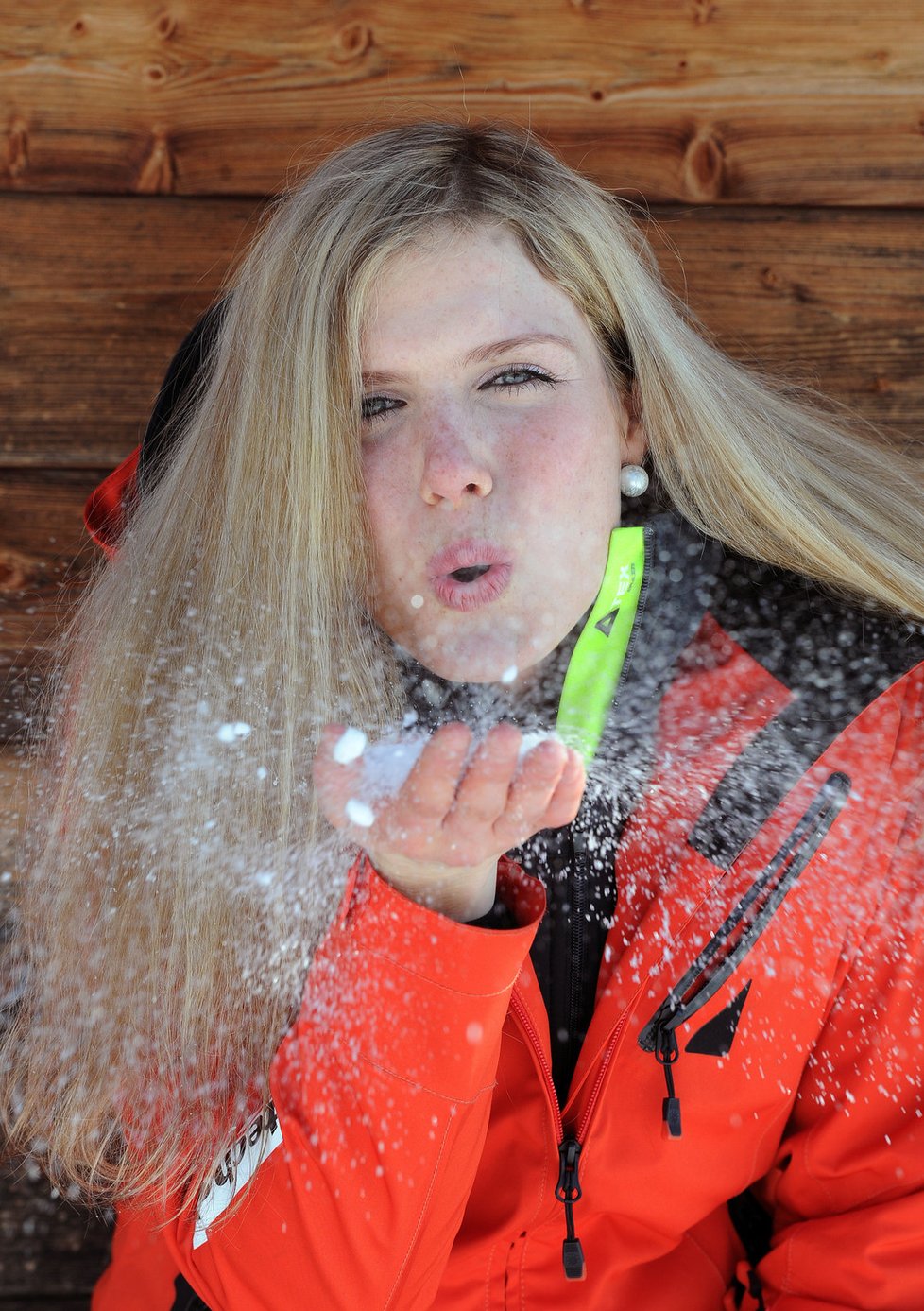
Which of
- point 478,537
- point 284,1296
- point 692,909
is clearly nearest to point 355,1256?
point 284,1296

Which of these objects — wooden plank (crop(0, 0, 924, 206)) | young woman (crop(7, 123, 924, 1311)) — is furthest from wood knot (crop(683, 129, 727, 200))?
young woman (crop(7, 123, 924, 1311))

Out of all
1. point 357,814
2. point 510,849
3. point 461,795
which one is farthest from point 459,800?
point 510,849

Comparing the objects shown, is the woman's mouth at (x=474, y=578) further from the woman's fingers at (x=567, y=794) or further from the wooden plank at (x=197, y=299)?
the wooden plank at (x=197, y=299)

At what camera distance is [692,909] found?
1211mm

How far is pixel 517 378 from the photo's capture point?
1.19 meters

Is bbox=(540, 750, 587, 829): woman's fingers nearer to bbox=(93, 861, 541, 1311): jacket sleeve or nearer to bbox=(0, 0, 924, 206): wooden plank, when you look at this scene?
bbox=(93, 861, 541, 1311): jacket sleeve

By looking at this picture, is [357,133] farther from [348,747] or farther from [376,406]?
[348,747]

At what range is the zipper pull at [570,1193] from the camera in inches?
47.2

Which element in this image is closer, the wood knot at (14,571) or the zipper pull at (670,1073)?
the zipper pull at (670,1073)

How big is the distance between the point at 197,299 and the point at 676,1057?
1233mm

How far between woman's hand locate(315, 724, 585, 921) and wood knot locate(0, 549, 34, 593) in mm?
862

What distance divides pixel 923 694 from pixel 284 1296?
0.96m

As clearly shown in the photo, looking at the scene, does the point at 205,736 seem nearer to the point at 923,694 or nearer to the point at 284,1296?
the point at 284,1296

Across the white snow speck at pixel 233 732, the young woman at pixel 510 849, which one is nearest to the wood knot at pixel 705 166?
the young woman at pixel 510 849
